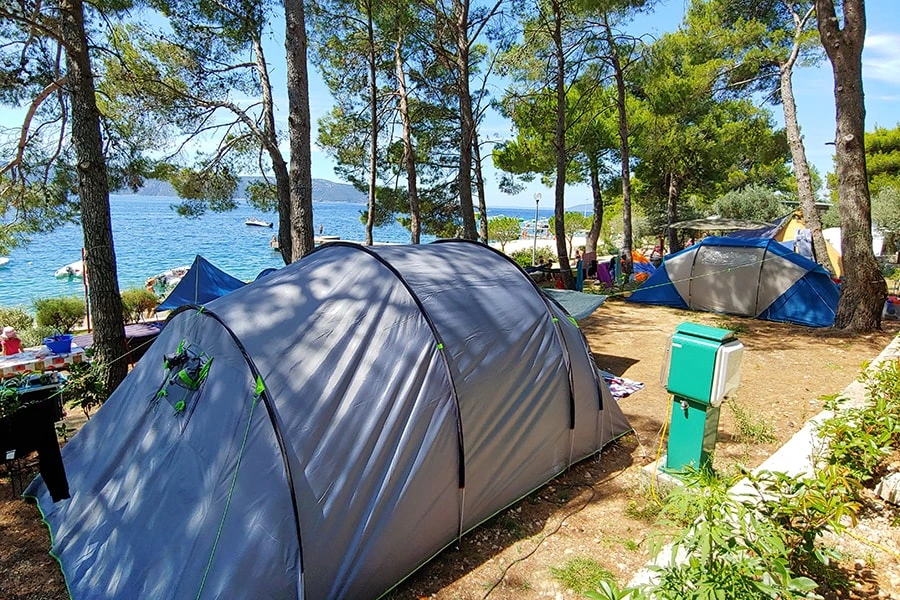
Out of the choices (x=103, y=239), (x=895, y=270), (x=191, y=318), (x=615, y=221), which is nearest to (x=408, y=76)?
(x=103, y=239)

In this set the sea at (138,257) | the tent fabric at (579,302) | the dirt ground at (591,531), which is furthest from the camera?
the sea at (138,257)

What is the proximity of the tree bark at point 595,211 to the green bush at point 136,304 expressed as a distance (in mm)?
11796

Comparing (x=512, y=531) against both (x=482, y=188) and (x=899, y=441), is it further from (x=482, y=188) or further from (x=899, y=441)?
(x=482, y=188)

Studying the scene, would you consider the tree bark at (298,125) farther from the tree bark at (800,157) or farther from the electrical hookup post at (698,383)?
the tree bark at (800,157)

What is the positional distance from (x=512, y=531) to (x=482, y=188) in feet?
43.3

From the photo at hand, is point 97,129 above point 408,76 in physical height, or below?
below

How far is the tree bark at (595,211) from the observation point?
14758 millimetres

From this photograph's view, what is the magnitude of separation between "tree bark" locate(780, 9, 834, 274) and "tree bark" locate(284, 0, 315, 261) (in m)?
10.3

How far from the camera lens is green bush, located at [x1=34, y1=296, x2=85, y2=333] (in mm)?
11109

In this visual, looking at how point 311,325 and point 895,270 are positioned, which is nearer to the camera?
point 311,325

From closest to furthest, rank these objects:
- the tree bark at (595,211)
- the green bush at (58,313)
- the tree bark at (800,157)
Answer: the tree bark at (800,157), the green bush at (58,313), the tree bark at (595,211)

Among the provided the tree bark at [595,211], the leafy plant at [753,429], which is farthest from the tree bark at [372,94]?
the leafy plant at [753,429]

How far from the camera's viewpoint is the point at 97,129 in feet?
15.9

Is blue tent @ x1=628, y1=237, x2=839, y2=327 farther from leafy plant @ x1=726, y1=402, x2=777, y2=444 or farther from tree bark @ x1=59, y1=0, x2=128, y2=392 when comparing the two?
tree bark @ x1=59, y1=0, x2=128, y2=392
